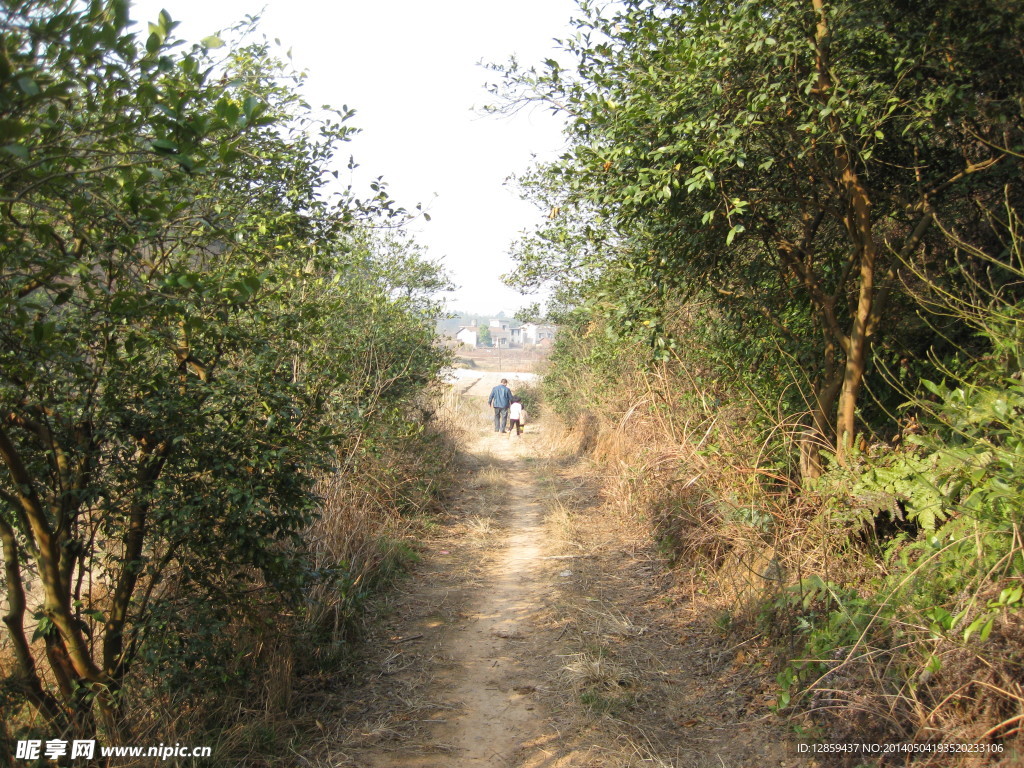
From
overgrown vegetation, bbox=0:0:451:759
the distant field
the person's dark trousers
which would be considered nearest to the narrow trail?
overgrown vegetation, bbox=0:0:451:759

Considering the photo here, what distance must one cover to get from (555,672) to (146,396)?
132 inches

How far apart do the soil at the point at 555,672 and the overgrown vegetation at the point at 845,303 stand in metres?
0.43

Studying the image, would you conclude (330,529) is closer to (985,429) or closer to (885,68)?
(985,429)

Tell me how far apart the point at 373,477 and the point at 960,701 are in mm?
6506

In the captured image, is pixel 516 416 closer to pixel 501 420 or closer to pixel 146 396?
pixel 501 420

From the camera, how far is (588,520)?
9703 millimetres

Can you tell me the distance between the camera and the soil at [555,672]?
419 cm

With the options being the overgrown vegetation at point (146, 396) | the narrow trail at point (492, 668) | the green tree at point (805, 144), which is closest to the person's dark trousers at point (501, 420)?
the narrow trail at point (492, 668)

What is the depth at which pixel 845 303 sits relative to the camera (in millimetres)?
6473

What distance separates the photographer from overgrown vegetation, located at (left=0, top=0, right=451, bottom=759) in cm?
270

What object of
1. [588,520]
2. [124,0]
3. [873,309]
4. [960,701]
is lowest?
[588,520]

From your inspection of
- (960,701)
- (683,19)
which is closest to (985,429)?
(960,701)

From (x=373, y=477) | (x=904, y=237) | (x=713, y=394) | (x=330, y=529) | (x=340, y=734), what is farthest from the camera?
(x=373, y=477)

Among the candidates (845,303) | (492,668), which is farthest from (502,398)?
(492,668)
